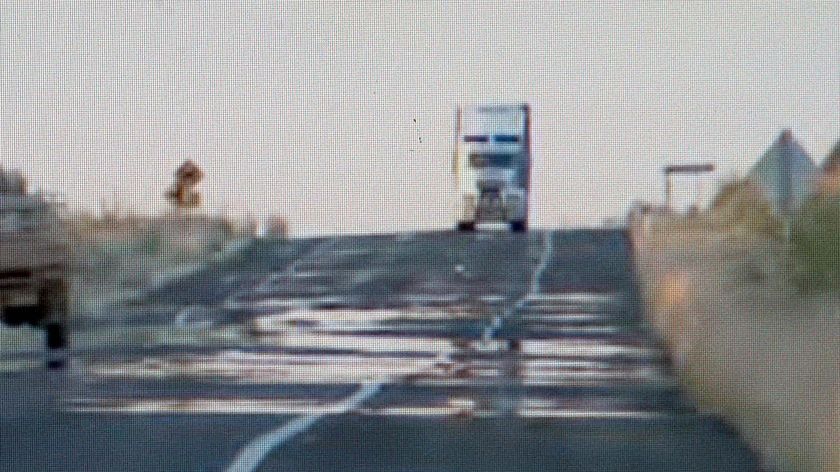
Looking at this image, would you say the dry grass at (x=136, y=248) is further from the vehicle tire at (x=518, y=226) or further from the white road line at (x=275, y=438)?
the white road line at (x=275, y=438)

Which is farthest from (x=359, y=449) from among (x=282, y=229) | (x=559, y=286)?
(x=282, y=229)

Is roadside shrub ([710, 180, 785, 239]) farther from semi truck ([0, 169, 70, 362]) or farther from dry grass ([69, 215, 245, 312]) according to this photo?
dry grass ([69, 215, 245, 312])

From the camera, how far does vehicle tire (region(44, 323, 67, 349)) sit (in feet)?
105

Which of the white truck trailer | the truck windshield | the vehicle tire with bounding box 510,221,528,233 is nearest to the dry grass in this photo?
the white truck trailer

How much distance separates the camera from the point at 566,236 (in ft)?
219

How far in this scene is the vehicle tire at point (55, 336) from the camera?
32.0 metres

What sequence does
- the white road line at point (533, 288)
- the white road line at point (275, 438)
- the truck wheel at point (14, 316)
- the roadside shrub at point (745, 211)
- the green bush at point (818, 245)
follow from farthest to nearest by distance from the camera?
the white road line at point (533, 288)
the truck wheel at point (14, 316)
the roadside shrub at point (745, 211)
the green bush at point (818, 245)
the white road line at point (275, 438)

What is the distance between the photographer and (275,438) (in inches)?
697

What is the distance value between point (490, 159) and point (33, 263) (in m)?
39.6

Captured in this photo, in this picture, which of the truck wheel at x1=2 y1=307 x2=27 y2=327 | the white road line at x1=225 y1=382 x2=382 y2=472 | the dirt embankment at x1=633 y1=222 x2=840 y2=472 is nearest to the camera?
the dirt embankment at x1=633 y1=222 x2=840 y2=472

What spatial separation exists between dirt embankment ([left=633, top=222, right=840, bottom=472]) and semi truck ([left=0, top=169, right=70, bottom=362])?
800cm

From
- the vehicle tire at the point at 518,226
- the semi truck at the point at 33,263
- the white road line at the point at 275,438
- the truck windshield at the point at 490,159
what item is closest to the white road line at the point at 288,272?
the truck windshield at the point at 490,159

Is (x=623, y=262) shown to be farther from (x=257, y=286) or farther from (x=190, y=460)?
(x=190, y=460)

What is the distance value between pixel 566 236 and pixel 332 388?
4323 cm
